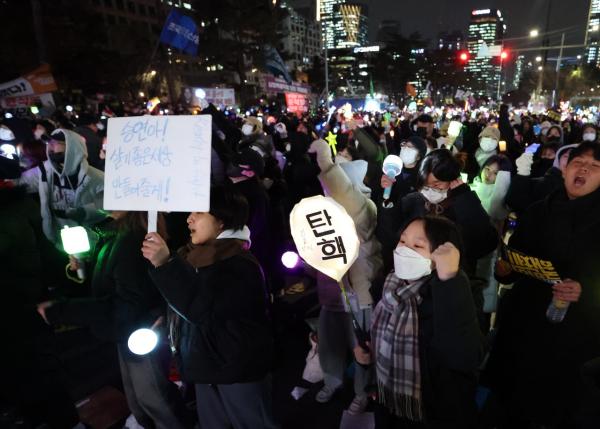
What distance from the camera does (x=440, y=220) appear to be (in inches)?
85.0

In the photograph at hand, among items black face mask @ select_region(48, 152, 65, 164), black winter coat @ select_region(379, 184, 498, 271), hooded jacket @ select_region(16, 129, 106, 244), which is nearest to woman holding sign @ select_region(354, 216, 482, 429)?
black winter coat @ select_region(379, 184, 498, 271)

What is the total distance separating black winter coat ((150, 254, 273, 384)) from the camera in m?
2.20

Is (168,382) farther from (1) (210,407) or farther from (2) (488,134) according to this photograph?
(2) (488,134)

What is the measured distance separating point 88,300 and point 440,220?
225cm

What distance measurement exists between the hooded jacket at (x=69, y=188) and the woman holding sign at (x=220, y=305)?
8.59 ft

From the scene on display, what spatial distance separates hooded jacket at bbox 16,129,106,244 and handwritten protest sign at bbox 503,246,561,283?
160 inches

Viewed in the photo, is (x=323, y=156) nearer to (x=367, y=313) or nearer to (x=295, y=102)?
(x=367, y=313)

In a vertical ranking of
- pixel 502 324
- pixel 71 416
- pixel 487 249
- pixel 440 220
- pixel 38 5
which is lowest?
pixel 71 416

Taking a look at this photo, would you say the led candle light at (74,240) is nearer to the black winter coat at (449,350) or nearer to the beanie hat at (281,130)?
the black winter coat at (449,350)

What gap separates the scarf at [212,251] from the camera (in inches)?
92.9

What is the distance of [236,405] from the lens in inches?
102

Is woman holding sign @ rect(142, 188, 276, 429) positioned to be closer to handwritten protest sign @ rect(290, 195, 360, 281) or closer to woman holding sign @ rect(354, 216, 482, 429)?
handwritten protest sign @ rect(290, 195, 360, 281)

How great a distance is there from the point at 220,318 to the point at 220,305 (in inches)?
3.6

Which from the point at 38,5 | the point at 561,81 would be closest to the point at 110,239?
the point at 38,5
